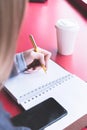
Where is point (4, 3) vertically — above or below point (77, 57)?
above

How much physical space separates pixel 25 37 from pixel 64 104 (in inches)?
19.8

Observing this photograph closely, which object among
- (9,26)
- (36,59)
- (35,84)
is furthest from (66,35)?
(9,26)

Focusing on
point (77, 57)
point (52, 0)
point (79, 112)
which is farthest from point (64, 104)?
point (52, 0)

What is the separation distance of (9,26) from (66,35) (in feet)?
1.90

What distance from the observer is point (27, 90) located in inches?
36.6

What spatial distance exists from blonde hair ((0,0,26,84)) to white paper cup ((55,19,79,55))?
0.53 m

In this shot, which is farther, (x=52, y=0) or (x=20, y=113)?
(x=52, y=0)

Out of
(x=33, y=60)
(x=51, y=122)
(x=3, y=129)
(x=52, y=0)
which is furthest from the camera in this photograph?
(x=52, y=0)

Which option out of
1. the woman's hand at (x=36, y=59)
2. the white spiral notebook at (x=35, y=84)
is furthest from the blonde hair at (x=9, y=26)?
the woman's hand at (x=36, y=59)

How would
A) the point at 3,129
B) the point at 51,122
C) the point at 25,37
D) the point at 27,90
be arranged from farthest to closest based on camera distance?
the point at 25,37, the point at 27,90, the point at 51,122, the point at 3,129

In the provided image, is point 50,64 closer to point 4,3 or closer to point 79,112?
point 79,112

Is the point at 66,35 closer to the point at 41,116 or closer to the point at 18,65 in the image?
the point at 18,65

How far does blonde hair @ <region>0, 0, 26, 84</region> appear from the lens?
53 centimetres

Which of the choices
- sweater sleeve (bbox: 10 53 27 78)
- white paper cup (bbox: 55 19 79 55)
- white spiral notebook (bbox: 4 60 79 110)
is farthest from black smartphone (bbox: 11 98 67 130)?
white paper cup (bbox: 55 19 79 55)
